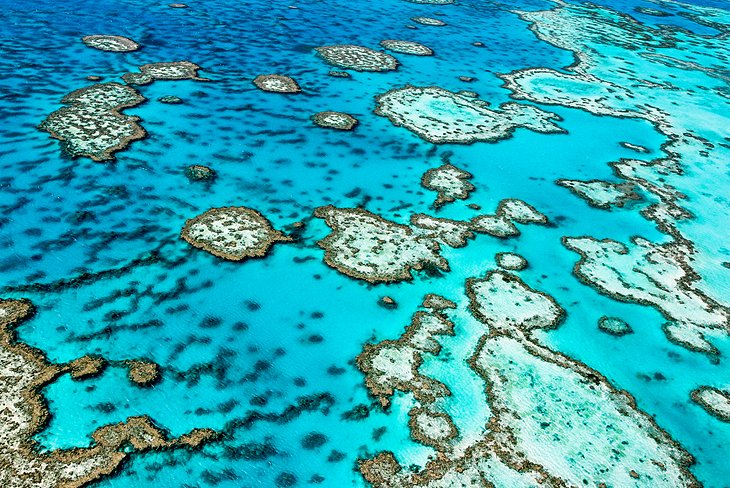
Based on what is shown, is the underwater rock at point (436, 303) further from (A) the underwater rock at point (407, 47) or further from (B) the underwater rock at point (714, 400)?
(A) the underwater rock at point (407, 47)

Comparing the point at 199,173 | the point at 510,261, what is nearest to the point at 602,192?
the point at 510,261

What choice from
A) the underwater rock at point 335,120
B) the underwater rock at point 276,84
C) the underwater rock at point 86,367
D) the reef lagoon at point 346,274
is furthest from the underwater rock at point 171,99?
the underwater rock at point 86,367

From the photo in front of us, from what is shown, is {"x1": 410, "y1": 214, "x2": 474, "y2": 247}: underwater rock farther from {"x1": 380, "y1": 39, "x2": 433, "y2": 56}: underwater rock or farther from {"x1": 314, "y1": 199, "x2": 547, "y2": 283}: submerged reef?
{"x1": 380, "y1": 39, "x2": 433, "y2": 56}: underwater rock

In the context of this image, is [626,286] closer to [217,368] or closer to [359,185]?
[359,185]

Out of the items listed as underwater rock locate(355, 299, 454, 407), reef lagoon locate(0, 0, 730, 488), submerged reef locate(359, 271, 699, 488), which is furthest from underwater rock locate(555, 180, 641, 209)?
underwater rock locate(355, 299, 454, 407)

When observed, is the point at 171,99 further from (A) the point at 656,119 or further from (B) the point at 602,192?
(A) the point at 656,119
